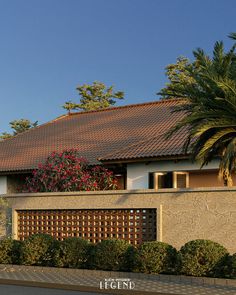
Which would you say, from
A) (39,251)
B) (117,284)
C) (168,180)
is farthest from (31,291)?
(168,180)

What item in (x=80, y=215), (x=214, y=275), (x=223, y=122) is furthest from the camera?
(x=80, y=215)

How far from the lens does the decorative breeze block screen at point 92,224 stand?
2130 cm

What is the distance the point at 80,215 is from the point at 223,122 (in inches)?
281

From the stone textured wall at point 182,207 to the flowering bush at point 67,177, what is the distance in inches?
140

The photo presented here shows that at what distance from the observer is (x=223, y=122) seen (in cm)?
1878

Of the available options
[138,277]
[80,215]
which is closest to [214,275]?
[138,277]

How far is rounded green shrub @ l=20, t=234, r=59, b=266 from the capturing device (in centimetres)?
2068

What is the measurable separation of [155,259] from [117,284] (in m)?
1.75

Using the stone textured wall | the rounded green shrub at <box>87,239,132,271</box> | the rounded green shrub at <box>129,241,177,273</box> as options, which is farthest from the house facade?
the rounded green shrub at <box>129,241,177,273</box>

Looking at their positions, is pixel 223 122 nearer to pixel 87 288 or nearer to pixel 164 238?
pixel 164 238

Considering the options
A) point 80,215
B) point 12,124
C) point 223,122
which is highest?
point 12,124

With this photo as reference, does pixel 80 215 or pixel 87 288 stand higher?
pixel 80 215

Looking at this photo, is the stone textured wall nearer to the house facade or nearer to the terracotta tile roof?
the house facade

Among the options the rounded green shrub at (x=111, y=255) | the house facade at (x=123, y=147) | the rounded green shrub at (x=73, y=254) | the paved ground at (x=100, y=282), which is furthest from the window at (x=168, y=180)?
the paved ground at (x=100, y=282)
